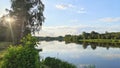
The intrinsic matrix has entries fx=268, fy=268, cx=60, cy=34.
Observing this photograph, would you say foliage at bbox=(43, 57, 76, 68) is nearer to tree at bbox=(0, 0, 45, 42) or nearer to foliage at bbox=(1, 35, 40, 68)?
foliage at bbox=(1, 35, 40, 68)

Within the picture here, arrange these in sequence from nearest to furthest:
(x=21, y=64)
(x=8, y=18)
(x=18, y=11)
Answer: (x=21, y=64), (x=18, y=11), (x=8, y=18)

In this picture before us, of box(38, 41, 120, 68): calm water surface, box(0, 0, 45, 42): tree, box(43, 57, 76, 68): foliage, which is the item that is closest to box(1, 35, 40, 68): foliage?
box(43, 57, 76, 68): foliage

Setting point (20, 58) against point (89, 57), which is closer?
point (20, 58)

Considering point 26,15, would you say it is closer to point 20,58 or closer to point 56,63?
point 56,63

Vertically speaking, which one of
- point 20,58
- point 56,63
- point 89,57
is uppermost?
point 20,58

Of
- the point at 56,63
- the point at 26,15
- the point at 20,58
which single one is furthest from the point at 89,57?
the point at 20,58

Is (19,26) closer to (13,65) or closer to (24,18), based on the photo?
(24,18)

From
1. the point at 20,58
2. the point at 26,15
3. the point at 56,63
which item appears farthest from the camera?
the point at 26,15

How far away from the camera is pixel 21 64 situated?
14.5 metres

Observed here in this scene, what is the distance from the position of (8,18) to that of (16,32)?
341cm

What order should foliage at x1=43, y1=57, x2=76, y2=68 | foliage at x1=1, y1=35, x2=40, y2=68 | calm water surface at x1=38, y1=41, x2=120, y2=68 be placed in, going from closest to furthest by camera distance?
1. foliage at x1=1, y1=35, x2=40, y2=68
2. foliage at x1=43, y1=57, x2=76, y2=68
3. calm water surface at x1=38, y1=41, x2=120, y2=68

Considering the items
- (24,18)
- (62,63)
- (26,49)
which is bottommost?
(62,63)

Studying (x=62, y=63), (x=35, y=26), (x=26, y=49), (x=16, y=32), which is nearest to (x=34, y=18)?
(x=35, y=26)

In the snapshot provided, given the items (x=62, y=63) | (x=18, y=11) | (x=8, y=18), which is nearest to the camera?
(x=62, y=63)
